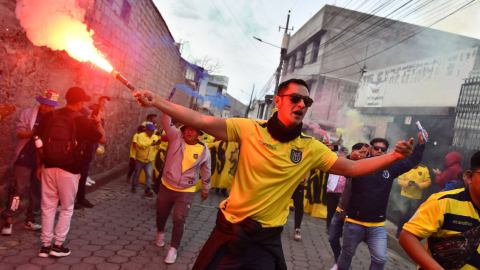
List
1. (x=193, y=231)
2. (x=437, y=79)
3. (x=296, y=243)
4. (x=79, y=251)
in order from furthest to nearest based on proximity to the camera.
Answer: (x=437, y=79) → (x=296, y=243) → (x=193, y=231) → (x=79, y=251)

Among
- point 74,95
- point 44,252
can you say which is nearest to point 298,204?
point 44,252

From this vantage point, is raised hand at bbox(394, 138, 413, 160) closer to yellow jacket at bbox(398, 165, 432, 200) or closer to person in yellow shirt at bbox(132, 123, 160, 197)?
yellow jacket at bbox(398, 165, 432, 200)

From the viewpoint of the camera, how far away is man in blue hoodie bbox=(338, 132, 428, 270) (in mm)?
4184

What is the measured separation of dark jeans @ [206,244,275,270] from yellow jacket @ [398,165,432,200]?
6288 millimetres

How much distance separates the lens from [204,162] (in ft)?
16.6

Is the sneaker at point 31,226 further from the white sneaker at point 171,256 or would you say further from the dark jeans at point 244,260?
the dark jeans at point 244,260

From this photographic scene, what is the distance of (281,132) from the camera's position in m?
2.54

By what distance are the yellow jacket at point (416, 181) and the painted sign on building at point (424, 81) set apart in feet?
12.0

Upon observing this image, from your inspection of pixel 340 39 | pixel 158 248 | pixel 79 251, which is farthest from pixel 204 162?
pixel 340 39

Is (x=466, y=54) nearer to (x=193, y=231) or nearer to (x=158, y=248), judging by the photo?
(x=193, y=231)

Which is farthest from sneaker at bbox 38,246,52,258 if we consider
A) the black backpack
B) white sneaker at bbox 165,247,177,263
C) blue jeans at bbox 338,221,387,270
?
blue jeans at bbox 338,221,387,270

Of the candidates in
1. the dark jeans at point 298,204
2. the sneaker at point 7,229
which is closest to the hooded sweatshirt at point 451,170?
the dark jeans at point 298,204

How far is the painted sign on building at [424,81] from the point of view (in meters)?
10.1

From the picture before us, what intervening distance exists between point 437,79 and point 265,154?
1089 cm
